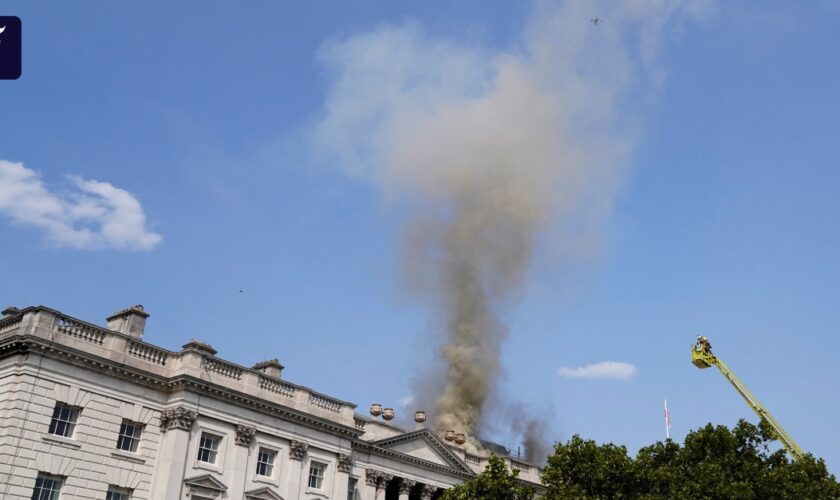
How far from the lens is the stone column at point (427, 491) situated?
53.8 meters

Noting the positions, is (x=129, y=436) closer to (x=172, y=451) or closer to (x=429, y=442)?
(x=172, y=451)

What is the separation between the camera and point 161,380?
41156 mm

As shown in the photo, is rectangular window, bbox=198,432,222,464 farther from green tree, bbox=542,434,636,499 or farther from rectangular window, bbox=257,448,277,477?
green tree, bbox=542,434,636,499

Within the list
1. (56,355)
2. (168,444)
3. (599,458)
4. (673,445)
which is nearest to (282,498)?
(168,444)

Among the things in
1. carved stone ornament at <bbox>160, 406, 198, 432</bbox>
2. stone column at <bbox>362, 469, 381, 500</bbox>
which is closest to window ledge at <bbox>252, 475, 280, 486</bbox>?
carved stone ornament at <bbox>160, 406, 198, 432</bbox>

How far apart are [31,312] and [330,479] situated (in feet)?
62.2

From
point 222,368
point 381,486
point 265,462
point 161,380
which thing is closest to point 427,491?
point 381,486

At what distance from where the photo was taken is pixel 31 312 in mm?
37438

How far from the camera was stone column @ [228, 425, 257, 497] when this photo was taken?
139 ft

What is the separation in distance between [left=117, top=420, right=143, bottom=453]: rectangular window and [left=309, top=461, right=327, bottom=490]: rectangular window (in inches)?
410

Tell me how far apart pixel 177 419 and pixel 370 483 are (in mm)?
14770

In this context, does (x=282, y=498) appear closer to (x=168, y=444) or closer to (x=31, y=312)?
(x=168, y=444)

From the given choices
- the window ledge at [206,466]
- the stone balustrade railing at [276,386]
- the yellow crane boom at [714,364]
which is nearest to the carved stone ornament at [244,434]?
the window ledge at [206,466]

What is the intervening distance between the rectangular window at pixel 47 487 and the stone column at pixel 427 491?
24.2 meters
